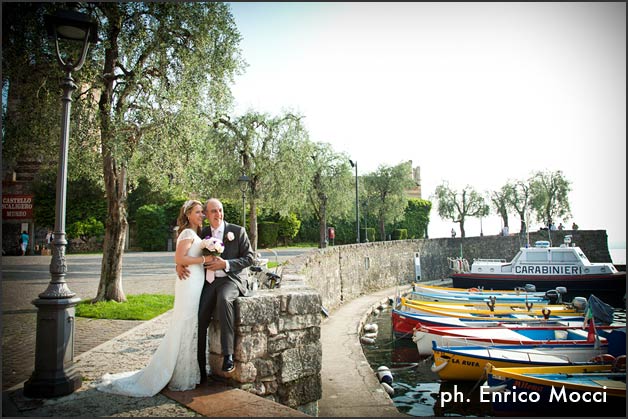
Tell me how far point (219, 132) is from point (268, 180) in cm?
376

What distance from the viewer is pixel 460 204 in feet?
148

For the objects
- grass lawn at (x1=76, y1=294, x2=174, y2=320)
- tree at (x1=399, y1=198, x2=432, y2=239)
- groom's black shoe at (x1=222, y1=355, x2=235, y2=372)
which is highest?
tree at (x1=399, y1=198, x2=432, y2=239)

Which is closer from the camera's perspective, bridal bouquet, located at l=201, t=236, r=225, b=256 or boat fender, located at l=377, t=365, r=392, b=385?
bridal bouquet, located at l=201, t=236, r=225, b=256

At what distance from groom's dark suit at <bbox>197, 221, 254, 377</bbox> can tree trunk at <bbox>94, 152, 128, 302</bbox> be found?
22.9 feet

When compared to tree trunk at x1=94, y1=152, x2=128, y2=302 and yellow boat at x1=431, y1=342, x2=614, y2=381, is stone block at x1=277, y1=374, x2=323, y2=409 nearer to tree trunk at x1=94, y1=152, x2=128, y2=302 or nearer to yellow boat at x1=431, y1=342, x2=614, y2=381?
yellow boat at x1=431, y1=342, x2=614, y2=381

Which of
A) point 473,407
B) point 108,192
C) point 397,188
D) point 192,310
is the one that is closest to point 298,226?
point 397,188

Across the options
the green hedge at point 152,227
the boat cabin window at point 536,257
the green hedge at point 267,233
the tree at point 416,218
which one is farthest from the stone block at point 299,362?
the tree at point 416,218

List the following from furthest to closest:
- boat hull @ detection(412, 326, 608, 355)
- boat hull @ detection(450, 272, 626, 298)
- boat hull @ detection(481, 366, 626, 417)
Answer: boat hull @ detection(450, 272, 626, 298)
boat hull @ detection(412, 326, 608, 355)
boat hull @ detection(481, 366, 626, 417)

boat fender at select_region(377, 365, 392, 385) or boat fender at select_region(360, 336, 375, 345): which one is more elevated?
boat fender at select_region(377, 365, 392, 385)

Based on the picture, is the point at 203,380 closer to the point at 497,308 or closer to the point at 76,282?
the point at 76,282

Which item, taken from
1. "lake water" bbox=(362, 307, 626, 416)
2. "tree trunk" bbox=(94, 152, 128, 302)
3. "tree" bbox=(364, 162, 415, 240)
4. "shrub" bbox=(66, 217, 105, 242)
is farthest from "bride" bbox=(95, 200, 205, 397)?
"tree" bbox=(364, 162, 415, 240)

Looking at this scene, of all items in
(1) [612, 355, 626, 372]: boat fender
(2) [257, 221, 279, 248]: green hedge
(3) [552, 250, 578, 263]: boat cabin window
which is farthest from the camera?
(2) [257, 221, 279, 248]: green hedge

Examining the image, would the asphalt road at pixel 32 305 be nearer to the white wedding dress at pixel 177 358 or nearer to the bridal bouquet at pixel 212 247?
the white wedding dress at pixel 177 358

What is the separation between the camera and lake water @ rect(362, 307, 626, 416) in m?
8.15
